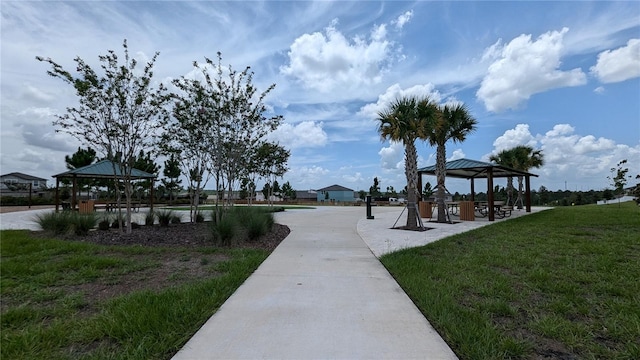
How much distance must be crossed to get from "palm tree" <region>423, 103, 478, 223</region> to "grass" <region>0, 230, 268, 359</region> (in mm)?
10137

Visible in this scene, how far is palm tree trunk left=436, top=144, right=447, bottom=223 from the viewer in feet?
49.2

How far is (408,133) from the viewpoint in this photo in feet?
41.8

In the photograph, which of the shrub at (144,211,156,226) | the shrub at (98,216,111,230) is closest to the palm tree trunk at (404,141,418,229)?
the shrub at (144,211,156,226)

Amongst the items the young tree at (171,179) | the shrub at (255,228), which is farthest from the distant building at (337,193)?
the shrub at (255,228)

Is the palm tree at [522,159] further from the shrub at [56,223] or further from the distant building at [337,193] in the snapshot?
the distant building at [337,193]

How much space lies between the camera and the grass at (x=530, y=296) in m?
3.00

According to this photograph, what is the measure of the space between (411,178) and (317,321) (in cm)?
995

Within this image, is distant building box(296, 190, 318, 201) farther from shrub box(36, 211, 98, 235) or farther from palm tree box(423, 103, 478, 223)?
shrub box(36, 211, 98, 235)

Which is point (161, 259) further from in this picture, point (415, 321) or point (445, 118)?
point (445, 118)

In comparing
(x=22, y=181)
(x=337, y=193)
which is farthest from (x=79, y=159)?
(x=337, y=193)

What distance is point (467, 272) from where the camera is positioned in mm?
5547

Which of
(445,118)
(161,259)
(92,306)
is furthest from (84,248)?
(445,118)

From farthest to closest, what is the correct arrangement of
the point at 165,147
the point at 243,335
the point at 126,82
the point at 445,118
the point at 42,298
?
the point at 445,118, the point at 165,147, the point at 126,82, the point at 42,298, the point at 243,335

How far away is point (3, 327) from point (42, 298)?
932 mm
